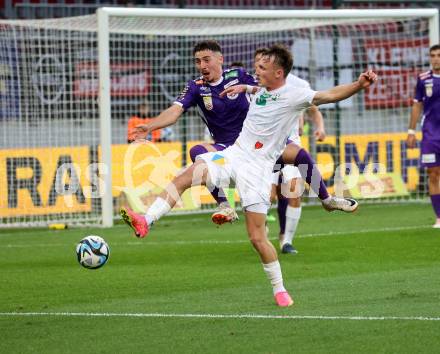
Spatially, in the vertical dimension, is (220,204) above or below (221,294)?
above

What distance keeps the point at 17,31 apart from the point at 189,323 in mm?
10993

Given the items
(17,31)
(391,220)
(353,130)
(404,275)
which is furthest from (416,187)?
(404,275)

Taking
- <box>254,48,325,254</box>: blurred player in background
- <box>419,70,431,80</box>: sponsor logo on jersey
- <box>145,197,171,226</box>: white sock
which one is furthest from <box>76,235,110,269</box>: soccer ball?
<box>419,70,431,80</box>: sponsor logo on jersey

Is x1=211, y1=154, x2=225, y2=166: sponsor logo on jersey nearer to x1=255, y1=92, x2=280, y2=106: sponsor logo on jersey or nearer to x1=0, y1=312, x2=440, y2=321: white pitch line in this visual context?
x1=255, y1=92, x2=280, y2=106: sponsor logo on jersey

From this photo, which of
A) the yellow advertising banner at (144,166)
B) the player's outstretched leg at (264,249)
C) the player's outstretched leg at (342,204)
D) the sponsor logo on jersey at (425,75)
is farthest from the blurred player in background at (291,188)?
the yellow advertising banner at (144,166)

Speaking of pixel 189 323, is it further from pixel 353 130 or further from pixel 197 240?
pixel 353 130

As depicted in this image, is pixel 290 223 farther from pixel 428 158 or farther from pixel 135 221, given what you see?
pixel 135 221

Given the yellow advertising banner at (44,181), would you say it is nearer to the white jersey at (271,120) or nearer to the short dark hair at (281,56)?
the white jersey at (271,120)

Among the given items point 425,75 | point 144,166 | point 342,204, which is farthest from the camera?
point 144,166

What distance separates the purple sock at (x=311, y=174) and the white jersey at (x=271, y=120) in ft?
4.03

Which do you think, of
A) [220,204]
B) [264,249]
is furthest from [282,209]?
[264,249]

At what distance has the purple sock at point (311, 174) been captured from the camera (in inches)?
414

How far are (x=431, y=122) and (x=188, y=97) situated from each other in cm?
582

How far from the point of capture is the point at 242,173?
9258mm
